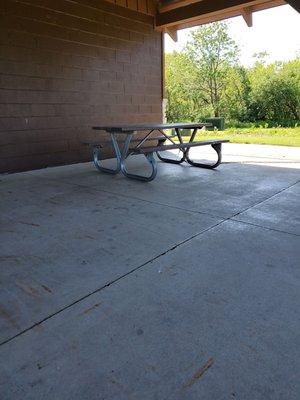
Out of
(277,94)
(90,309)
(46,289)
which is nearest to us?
(90,309)

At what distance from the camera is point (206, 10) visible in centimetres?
624

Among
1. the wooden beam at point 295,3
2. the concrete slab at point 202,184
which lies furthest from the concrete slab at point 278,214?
the wooden beam at point 295,3

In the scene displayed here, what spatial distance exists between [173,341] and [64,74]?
5096mm

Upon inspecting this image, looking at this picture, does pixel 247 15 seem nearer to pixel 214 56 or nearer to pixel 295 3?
pixel 295 3

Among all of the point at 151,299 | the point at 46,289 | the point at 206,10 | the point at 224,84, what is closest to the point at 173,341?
the point at 151,299

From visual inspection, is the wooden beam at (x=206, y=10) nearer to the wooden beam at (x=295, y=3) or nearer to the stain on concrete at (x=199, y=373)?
the wooden beam at (x=295, y=3)

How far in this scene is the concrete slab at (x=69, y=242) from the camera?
5.38 feet

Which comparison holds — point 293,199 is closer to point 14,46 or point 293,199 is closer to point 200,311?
point 200,311

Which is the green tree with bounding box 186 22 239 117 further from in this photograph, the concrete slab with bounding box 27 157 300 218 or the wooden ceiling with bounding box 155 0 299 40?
the concrete slab with bounding box 27 157 300 218

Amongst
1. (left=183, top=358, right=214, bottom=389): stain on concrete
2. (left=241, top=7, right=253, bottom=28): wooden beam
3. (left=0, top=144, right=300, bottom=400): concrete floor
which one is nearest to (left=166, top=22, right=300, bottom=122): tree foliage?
(left=241, top=7, right=253, bottom=28): wooden beam

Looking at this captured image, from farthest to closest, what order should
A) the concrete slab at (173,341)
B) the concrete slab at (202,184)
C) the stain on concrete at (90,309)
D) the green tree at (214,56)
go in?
the green tree at (214,56) → the concrete slab at (202,184) → the stain on concrete at (90,309) → the concrete slab at (173,341)

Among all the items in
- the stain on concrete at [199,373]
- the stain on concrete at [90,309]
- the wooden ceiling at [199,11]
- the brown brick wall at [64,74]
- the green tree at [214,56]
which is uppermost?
the green tree at [214,56]

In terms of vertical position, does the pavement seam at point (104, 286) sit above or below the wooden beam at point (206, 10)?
below

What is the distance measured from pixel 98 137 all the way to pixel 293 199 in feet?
12.6
